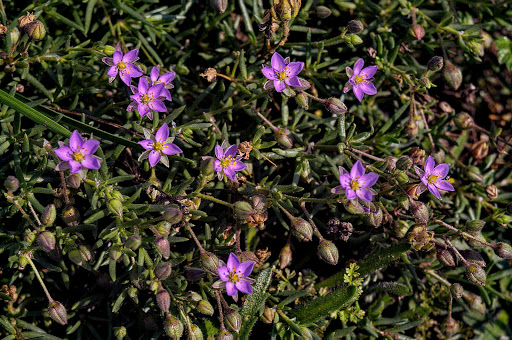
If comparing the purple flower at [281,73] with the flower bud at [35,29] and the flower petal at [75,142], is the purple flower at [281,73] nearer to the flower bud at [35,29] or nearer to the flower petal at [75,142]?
the flower petal at [75,142]

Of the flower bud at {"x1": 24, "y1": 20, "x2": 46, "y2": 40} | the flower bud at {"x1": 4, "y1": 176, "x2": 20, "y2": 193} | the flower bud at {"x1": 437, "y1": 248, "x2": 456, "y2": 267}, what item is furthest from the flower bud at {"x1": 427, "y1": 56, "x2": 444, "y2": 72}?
the flower bud at {"x1": 4, "y1": 176, "x2": 20, "y2": 193}

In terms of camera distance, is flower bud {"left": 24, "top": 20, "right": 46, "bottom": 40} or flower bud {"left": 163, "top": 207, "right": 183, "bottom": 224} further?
flower bud {"left": 24, "top": 20, "right": 46, "bottom": 40}

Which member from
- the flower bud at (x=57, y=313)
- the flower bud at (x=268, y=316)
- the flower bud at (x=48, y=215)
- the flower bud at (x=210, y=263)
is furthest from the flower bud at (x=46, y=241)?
the flower bud at (x=268, y=316)

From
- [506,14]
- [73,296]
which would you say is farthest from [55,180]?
[506,14]

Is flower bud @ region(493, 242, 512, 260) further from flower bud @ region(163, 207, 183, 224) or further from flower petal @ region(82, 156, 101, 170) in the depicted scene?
flower petal @ region(82, 156, 101, 170)

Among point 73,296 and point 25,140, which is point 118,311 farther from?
point 25,140

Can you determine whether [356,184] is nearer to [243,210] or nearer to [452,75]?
[243,210]
